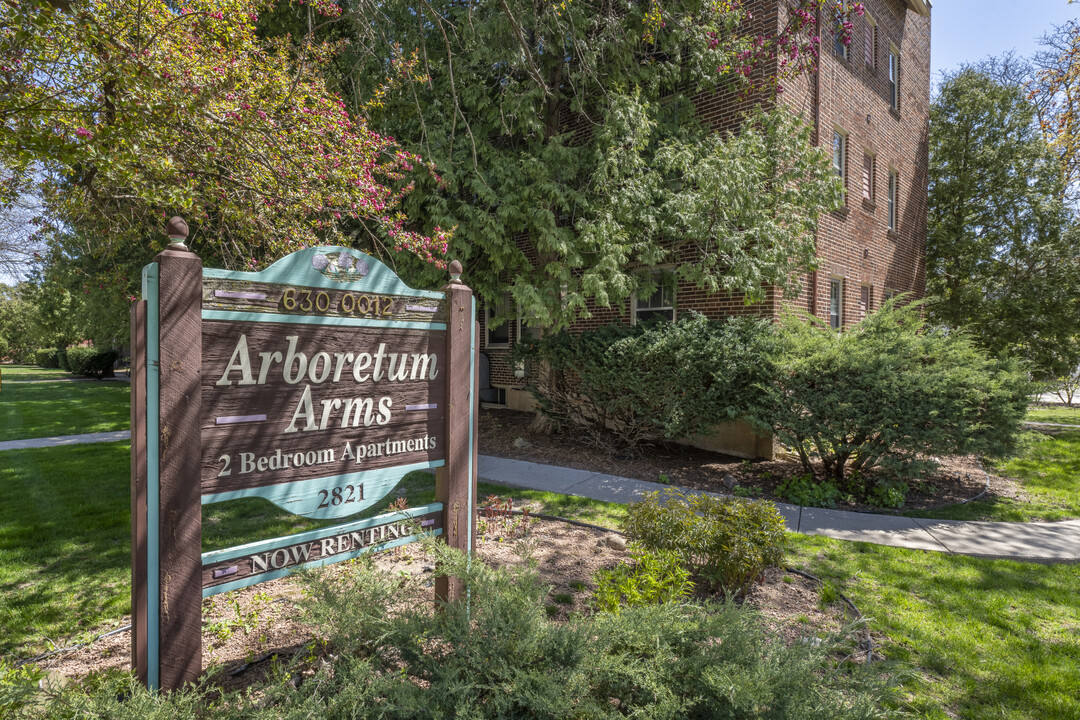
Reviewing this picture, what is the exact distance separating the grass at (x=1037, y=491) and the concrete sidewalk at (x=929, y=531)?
0.83ft

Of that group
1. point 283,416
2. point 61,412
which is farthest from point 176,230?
point 61,412

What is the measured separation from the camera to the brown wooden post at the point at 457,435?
3080mm

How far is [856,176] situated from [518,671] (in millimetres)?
13251

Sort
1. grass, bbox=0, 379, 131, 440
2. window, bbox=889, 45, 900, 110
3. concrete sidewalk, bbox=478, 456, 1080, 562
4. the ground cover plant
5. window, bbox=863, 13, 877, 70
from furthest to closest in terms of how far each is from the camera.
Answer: the ground cover plant → window, bbox=889, 45, 900, 110 → window, bbox=863, 13, 877, 70 → grass, bbox=0, 379, 131, 440 → concrete sidewalk, bbox=478, 456, 1080, 562

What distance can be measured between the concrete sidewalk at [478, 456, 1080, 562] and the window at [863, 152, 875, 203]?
9171 millimetres

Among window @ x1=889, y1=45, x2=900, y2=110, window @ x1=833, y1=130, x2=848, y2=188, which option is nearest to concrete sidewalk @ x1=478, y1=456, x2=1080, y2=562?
window @ x1=833, y1=130, x2=848, y2=188

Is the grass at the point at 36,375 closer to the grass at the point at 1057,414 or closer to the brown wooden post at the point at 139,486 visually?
the brown wooden post at the point at 139,486

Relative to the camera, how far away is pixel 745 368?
289 inches

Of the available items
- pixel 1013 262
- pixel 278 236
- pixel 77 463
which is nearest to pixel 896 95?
pixel 1013 262

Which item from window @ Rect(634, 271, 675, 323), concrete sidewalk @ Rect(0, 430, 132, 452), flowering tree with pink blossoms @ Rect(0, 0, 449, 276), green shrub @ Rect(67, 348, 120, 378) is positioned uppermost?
flowering tree with pink blossoms @ Rect(0, 0, 449, 276)

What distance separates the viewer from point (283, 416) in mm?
2424

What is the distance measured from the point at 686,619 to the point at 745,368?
5.28m

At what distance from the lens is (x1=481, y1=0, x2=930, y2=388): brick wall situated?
9.53m

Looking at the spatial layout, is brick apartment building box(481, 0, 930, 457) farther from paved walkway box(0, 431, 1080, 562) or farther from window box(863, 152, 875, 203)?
paved walkway box(0, 431, 1080, 562)
